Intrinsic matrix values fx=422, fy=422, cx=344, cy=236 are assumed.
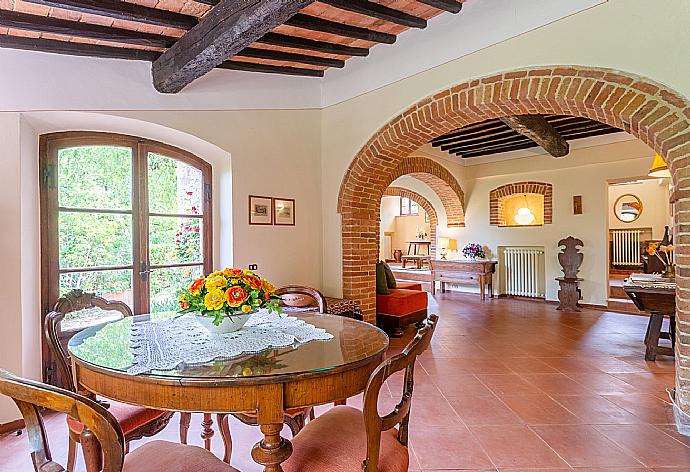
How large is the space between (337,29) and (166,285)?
2.79 m

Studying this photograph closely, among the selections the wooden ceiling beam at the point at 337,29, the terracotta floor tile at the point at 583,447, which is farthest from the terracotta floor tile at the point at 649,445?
the wooden ceiling beam at the point at 337,29

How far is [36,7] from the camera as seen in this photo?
2711 millimetres

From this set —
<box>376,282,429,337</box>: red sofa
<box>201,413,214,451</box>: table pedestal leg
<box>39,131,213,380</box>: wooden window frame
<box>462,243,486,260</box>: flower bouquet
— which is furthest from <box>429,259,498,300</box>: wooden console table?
<box>201,413,214,451</box>: table pedestal leg

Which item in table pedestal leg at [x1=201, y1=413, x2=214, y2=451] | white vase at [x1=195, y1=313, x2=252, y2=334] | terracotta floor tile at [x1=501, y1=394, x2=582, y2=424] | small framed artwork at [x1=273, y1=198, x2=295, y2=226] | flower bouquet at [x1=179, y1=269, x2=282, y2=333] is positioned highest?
small framed artwork at [x1=273, y1=198, x2=295, y2=226]

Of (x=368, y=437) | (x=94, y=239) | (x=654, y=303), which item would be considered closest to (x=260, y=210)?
(x=94, y=239)

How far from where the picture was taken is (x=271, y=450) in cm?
139

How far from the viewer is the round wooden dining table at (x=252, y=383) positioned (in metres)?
1.37

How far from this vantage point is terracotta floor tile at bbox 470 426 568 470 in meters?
2.32

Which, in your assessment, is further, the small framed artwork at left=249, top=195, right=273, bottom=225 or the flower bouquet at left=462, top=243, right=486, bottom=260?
the flower bouquet at left=462, top=243, right=486, bottom=260

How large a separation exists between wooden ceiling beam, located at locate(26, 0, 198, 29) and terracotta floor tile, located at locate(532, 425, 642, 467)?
3.64 metres

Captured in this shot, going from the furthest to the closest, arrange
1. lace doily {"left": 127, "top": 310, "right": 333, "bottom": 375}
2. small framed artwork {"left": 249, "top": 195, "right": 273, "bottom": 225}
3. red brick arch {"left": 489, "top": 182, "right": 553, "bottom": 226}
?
red brick arch {"left": 489, "top": 182, "right": 553, "bottom": 226}, small framed artwork {"left": 249, "top": 195, "right": 273, "bottom": 225}, lace doily {"left": 127, "top": 310, "right": 333, "bottom": 375}

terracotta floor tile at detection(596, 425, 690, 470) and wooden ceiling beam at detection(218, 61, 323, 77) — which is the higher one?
wooden ceiling beam at detection(218, 61, 323, 77)

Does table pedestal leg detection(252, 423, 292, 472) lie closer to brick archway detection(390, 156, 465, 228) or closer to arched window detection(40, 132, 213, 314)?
arched window detection(40, 132, 213, 314)

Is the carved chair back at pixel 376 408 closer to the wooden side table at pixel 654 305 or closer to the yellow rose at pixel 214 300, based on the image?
the yellow rose at pixel 214 300
